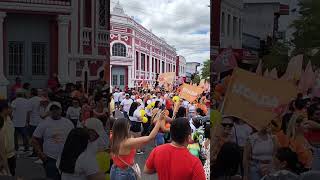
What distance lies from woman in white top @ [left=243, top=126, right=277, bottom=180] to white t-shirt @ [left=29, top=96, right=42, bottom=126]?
10.4 ft

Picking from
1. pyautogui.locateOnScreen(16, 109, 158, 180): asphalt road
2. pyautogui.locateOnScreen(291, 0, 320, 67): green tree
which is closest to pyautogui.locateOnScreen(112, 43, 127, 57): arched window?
pyautogui.locateOnScreen(16, 109, 158, 180): asphalt road

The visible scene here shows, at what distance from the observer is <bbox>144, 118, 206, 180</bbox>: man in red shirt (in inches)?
153

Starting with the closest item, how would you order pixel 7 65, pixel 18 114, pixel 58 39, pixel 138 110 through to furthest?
1. pixel 7 65
2. pixel 58 39
3. pixel 18 114
4. pixel 138 110

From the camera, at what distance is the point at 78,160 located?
164 inches

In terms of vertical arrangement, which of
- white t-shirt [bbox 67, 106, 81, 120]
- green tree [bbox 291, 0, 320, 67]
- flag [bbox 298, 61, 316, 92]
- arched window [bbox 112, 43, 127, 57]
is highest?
arched window [bbox 112, 43, 127, 57]

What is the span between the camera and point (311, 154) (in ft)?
15.1

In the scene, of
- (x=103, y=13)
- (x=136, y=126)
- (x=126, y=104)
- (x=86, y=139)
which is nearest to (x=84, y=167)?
(x=86, y=139)

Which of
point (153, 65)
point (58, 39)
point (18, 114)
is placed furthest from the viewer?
point (153, 65)

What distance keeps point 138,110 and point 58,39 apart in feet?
17.0

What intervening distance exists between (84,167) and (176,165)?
807 millimetres

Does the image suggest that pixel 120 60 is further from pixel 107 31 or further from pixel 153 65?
pixel 107 31

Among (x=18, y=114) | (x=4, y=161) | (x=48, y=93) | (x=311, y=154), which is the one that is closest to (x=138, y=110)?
(x=18, y=114)

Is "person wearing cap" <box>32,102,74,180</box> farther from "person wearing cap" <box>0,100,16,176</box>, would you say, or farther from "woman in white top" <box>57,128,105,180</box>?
"woman in white top" <box>57,128,105,180</box>

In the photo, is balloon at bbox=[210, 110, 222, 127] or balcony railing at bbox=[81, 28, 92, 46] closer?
balloon at bbox=[210, 110, 222, 127]
